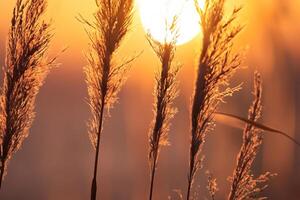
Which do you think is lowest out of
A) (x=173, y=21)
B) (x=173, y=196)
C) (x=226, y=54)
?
(x=173, y=196)

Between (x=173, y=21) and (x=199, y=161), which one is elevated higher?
(x=173, y=21)

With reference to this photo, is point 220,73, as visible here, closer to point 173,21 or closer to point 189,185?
point 173,21

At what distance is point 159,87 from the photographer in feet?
14.7

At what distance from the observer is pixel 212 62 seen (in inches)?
163

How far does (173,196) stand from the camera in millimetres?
4668

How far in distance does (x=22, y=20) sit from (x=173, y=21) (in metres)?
1.11

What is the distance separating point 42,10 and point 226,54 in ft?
4.42

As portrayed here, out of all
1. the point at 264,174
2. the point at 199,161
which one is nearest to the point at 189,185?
the point at 199,161

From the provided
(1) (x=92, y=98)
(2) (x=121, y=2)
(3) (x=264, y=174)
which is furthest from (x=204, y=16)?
(3) (x=264, y=174)

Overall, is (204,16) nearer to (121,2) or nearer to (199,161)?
(121,2)

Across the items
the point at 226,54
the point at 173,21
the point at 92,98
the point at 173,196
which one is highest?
the point at 173,21

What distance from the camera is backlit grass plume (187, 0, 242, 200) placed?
4.09 meters

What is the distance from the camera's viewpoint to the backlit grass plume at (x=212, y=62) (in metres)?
4.09

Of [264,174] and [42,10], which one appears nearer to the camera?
[42,10]
